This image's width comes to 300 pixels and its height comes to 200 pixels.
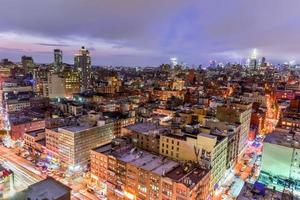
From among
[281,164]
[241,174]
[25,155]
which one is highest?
[281,164]

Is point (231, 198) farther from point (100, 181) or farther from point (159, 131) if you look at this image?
point (100, 181)

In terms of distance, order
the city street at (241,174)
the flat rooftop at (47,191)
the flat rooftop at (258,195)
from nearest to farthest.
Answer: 1. the flat rooftop at (47,191)
2. the flat rooftop at (258,195)
3. the city street at (241,174)

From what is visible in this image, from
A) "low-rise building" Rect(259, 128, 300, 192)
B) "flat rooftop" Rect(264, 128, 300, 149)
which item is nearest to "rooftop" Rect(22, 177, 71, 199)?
"low-rise building" Rect(259, 128, 300, 192)

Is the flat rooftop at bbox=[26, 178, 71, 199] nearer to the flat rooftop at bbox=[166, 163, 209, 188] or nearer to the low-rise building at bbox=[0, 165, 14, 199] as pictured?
the low-rise building at bbox=[0, 165, 14, 199]

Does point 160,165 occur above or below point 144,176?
above

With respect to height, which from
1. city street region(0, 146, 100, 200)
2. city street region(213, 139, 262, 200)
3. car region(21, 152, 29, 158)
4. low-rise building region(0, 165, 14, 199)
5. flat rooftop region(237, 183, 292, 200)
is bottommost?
city street region(0, 146, 100, 200)

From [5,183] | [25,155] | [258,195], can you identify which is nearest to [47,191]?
[5,183]

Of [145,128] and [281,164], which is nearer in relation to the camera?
[281,164]

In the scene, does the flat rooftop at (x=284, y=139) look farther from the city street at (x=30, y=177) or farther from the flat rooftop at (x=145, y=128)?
the city street at (x=30, y=177)

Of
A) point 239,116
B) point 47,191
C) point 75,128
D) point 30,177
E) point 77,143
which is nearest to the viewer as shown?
point 47,191

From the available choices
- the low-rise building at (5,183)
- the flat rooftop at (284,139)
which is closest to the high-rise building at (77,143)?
the low-rise building at (5,183)

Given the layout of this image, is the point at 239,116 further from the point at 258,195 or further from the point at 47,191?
the point at 47,191

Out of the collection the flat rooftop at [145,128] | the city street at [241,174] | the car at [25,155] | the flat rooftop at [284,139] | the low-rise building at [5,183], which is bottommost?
the car at [25,155]
